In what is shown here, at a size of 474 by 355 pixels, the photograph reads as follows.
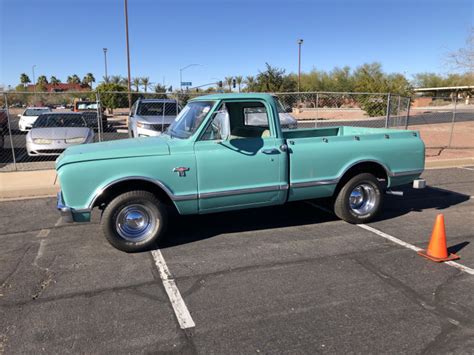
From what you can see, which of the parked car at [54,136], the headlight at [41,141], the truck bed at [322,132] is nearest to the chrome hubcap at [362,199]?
the truck bed at [322,132]

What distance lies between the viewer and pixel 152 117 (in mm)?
12344

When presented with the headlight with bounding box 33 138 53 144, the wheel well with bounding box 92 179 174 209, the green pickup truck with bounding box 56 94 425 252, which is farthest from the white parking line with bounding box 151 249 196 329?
the headlight with bounding box 33 138 53 144

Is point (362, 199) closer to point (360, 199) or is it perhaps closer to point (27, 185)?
point (360, 199)

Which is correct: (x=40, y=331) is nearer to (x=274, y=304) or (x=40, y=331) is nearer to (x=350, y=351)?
(x=274, y=304)

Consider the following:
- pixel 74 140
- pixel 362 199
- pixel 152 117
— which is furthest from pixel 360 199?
pixel 152 117

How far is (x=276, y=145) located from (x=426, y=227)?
2592 millimetres

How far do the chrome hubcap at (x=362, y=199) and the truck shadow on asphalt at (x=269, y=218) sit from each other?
0.39 m

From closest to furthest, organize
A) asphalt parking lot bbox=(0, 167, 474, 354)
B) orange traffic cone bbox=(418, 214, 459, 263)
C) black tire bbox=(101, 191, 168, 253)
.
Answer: asphalt parking lot bbox=(0, 167, 474, 354)
orange traffic cone bbox=(418, 214, 459, 263)
black tire bbox=(101, 191, 168, 253)

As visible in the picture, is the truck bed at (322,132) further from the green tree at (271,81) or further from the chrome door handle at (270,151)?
the green tree at (271,81)

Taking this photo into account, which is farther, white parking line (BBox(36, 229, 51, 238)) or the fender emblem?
white parking line (BBox(36, 229, 51, 238))

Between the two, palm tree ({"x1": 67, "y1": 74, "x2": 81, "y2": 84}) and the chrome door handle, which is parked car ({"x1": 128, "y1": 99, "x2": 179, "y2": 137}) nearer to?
the chrome door handle

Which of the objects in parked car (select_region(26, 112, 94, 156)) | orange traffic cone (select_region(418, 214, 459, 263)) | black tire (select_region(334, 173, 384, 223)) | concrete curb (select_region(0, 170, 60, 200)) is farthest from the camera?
parked car (select_region(26, 112, 94, 156))

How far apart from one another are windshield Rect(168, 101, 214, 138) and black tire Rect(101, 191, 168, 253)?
1007 millimetres

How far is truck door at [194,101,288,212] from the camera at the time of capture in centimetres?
514
